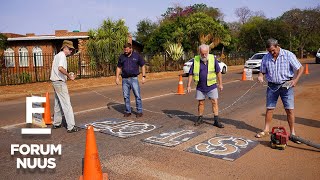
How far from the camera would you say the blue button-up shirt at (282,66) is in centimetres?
563

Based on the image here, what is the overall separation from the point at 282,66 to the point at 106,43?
18147mm

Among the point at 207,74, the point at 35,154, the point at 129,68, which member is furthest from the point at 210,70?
the point at 35,154

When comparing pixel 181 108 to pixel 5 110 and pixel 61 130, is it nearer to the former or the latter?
pixel 61 130

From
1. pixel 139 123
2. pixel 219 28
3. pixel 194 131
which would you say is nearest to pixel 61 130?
pixel 139 123

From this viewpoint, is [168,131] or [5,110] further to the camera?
[5,110]

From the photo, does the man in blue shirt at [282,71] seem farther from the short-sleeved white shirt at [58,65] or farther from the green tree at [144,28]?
the green tree at [144,28]

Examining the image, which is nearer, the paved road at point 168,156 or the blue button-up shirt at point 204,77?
the paved road at point 168,156

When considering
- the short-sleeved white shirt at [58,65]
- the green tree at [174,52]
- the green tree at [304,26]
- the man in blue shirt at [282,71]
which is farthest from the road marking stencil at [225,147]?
the green tree at [304,26]

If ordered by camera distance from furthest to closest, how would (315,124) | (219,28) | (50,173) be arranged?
(219,28), (315,124), (50,173)

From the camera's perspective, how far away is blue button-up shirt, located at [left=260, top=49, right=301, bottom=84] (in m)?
5.63

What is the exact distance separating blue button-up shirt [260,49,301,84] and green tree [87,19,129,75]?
1730 centimetres

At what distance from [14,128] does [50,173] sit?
10.5ft

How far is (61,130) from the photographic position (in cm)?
683

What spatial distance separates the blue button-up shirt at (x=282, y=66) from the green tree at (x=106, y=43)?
17.3m
